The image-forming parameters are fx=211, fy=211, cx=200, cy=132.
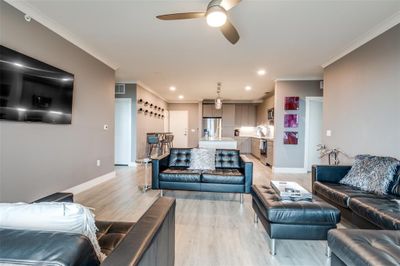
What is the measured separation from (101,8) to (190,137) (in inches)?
328

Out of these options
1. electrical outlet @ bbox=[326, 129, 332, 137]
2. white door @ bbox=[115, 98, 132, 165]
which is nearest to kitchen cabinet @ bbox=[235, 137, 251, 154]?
white door @ bbox=[115, 98, 132, 165]

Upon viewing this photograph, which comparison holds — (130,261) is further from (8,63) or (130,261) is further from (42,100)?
(42,100)

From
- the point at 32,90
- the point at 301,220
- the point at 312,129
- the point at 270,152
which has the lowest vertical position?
the point at 301,220

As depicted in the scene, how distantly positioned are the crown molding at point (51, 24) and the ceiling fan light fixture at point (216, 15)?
89.2 inches

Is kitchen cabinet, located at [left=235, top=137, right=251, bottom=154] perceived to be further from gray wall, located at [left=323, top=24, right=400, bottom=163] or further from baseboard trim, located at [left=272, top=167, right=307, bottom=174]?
gray wall, located at [left=323, top=24, right=400, bottom=163]

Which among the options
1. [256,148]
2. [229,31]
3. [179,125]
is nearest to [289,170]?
[256,148]

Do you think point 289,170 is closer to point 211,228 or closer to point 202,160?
point 202,160

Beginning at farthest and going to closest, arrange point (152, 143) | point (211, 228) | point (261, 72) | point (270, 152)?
point (152, 143) < point (270, 152) < point (261, 72) < point (211, 228)

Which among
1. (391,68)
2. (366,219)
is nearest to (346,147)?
(391,68)

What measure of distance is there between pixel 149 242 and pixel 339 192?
2465 mm

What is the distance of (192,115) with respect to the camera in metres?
10.6

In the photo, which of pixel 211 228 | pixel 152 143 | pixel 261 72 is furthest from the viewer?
pixel 152 143

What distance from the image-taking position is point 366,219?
6.82 feet

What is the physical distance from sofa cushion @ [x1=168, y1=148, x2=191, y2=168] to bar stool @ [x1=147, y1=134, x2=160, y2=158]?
334 centimetres
